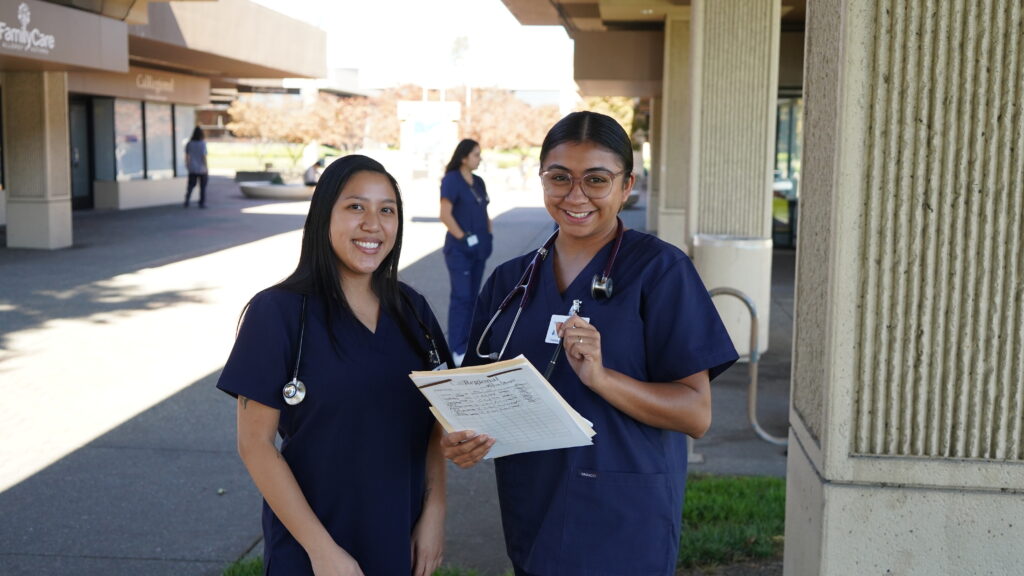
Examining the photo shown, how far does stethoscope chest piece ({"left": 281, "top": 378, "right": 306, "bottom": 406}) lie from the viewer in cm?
260

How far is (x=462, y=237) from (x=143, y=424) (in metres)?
3.15

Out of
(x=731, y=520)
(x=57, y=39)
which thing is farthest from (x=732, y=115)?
(x=57, y=39)

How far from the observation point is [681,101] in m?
18.3

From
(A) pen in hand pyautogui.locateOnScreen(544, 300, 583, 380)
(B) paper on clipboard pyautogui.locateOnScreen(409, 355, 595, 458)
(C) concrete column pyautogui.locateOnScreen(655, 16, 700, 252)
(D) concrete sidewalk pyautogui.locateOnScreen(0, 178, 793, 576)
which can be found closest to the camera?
(B) paper on clipboard pyautogui.locateOnScreen(409, 355, 595, 458)

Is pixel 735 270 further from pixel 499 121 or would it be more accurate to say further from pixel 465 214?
pixel 499 121

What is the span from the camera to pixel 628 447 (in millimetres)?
2621

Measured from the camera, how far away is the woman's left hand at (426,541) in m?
2.91

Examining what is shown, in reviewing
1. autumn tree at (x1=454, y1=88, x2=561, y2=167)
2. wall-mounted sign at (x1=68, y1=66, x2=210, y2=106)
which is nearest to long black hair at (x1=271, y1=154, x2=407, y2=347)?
wall-mounted sign at (x1=68, y1=66, x2=210, y2=106)

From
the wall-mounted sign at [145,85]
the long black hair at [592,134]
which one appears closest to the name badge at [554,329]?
the long black hair at [592,134]

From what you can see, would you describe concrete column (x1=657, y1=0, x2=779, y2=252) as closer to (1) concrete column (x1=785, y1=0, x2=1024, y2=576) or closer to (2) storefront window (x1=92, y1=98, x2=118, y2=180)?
(1) concrete column (x1=785, y1=0, x2=1024, y2=576)

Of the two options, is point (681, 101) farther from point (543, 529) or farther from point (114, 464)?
point (543, 529)

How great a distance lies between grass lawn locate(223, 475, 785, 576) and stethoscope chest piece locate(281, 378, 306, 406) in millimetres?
2602

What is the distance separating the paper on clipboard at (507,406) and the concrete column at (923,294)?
0.84m

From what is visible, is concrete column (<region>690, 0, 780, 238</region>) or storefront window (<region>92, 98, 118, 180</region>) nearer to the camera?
concrete column (<region>690, 0, 780, 238</region>)
